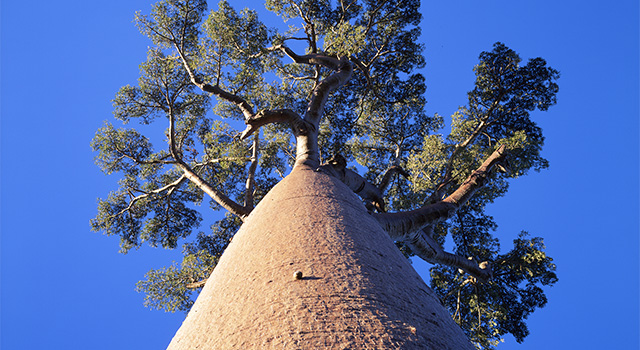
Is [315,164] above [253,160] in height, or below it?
below

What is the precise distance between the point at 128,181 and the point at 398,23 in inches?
314

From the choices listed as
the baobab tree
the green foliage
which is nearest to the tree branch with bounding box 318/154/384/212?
the baobab tree

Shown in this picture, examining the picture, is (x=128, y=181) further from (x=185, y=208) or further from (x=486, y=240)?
(x=486, y=240)

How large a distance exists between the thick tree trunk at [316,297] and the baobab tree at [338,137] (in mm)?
3513

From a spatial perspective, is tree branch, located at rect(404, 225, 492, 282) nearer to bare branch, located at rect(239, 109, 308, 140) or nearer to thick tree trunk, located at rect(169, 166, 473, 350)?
bare branch, located at rect(239, 109, 308, 140)

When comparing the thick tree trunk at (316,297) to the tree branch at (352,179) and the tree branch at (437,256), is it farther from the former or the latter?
Answer: the tree branch at (437,256)

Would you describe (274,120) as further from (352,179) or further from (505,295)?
(505,295)

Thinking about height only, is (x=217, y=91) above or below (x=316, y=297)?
above

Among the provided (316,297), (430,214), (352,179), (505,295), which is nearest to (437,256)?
(430,214)

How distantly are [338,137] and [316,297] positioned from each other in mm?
9392

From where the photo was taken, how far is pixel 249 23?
9.77 m

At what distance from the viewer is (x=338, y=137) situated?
10992 millimetres

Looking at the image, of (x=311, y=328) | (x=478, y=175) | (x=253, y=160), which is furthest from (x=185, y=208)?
(x=311, y=328)

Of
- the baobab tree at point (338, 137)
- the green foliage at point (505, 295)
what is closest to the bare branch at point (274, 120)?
the baobab tree at point (338, 137)
